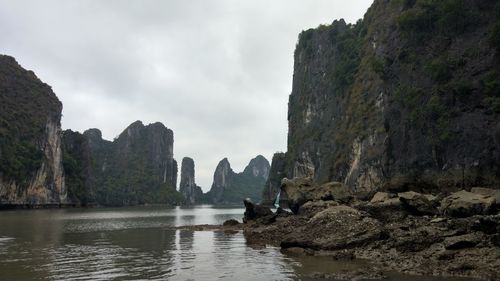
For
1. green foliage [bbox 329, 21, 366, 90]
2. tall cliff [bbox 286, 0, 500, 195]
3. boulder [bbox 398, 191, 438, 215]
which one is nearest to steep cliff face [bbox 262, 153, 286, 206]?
green foliage [bbox 329, 21, 366, 90]

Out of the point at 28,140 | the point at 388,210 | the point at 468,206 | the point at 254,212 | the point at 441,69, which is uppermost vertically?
the point at 28,140

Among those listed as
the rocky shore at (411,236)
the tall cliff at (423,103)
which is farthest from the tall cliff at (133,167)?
the rocky shore at (411,236)

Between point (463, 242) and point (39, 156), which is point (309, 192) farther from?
point (39, 156)

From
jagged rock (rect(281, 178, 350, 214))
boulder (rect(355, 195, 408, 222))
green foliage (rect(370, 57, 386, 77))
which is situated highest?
green foliage (rect(370, 57, 386, 77))

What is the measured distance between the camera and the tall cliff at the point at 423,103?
111 ft

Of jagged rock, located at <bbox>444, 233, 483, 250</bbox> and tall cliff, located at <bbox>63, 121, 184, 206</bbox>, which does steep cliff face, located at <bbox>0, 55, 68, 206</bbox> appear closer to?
tall cliff, located at <bbox>63, 121, 184, 206</bbox>

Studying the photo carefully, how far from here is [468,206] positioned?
21.5 m

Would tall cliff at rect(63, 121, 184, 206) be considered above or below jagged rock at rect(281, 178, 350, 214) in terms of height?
above

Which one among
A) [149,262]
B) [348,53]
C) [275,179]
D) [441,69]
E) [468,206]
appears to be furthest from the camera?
[275,179]

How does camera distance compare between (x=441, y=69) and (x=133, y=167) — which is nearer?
(x=441, y=69)

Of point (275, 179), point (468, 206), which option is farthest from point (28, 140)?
point (468, 206)

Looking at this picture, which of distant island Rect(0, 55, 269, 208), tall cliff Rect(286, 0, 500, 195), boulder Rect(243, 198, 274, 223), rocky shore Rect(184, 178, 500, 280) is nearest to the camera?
rocky shore Rect(184, 178, 500, 280)

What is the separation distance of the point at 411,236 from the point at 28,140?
96.5 metres

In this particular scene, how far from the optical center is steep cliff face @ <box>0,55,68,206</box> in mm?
87062
